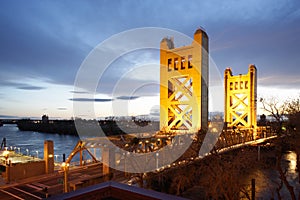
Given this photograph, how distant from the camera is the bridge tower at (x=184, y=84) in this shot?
15.9 meters

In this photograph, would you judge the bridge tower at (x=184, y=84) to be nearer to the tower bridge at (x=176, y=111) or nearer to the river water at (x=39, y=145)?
the tower bridge at (x=176, y=111)

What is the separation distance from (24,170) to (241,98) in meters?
26.6

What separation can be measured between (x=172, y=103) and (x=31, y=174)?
36.1ft

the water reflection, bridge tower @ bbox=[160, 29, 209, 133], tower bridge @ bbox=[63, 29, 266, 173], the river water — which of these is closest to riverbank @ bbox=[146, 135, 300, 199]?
the water reflection

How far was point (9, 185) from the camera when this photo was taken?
484 inches

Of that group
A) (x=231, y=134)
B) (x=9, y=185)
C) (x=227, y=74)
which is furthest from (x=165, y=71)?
(x=227, y=74)

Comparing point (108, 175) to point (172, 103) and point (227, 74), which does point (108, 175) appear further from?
point (227, 74)

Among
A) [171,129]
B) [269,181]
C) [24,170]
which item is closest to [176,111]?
[171,129]

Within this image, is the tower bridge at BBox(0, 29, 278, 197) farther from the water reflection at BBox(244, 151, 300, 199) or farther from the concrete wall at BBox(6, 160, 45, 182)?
the water reflection at BBox(244, 151, 300, 199)

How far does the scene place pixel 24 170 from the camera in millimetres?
13656

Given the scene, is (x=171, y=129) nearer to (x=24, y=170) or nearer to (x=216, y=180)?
(x=216, y=180)

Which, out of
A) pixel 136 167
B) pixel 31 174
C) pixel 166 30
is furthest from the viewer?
pixel 166 30

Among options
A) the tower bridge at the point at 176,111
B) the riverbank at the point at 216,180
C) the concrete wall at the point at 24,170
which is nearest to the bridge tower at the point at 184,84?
the tower bridge at the point at 176,111

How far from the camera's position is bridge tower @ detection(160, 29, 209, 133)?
1591 centimetres
